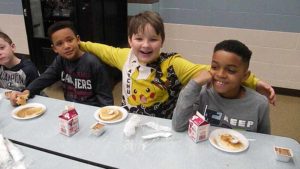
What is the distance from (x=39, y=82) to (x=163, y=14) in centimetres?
192

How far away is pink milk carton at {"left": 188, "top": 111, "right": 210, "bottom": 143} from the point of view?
42.1 inches

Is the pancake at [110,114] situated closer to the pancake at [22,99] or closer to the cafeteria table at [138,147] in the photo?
the cafeteria table at [138,147]

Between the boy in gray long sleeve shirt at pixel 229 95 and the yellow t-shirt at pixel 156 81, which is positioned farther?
the yellow t-shirt at pixel 156 81

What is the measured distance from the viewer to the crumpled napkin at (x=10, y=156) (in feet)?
3.18

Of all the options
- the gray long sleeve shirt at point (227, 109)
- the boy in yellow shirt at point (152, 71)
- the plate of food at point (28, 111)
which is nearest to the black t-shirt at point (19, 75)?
the plate of food at point (28, 111)

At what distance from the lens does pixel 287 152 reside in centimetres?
100

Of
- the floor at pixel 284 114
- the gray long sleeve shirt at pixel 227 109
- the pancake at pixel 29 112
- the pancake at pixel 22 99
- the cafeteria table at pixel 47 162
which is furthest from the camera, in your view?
the floor at pixel 284 114

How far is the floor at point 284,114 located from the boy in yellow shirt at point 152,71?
126 cm

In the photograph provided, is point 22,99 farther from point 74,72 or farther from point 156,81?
point 156,81

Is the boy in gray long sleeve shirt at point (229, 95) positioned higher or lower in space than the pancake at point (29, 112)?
higher

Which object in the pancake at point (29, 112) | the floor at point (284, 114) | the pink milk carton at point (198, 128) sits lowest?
the floor at point (284, 114)

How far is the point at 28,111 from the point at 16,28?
3109 millimetres

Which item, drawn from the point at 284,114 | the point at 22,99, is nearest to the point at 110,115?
the point at 22,99

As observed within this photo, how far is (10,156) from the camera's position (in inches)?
40.0
